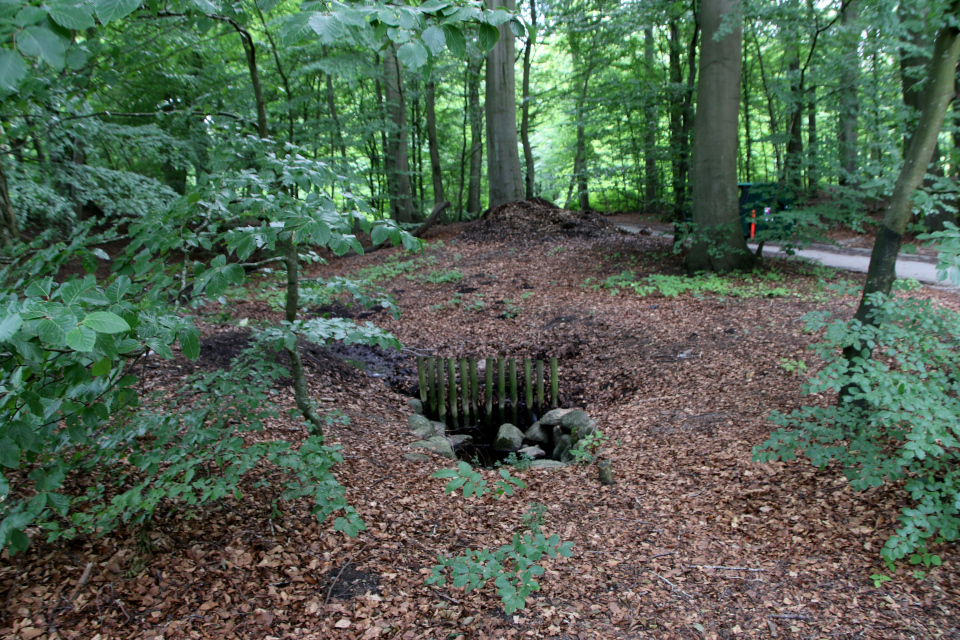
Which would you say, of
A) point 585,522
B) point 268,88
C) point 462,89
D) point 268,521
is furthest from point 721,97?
point 462,89

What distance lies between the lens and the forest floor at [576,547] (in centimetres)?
247

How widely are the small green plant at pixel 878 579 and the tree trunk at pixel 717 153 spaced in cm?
679

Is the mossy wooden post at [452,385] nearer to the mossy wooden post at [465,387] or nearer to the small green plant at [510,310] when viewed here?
the mossy wooden post at [465,387]

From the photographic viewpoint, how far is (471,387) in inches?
254

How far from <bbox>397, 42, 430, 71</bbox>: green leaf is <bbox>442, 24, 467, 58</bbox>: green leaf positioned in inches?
3.4

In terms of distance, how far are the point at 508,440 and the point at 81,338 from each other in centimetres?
513

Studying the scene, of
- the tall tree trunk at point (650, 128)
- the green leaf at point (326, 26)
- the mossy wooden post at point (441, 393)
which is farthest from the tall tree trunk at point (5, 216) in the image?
the tall tree trunk at point (650, 128)

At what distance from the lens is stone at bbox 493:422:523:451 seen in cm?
596

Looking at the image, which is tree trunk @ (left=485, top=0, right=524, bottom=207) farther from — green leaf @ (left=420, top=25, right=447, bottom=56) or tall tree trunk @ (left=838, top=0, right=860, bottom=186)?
green leaf @ (left=420, top=25, right=447, bottom=56)

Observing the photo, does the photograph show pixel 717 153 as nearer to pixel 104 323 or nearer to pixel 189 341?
pixel 189 341

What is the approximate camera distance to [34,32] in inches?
45.0

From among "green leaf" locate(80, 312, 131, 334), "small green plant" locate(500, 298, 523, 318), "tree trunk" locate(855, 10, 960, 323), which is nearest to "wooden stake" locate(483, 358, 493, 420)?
"small green plant" locate(500, 298, 523, 318)

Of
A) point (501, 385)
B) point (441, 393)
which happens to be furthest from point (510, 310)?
point (441, 393)

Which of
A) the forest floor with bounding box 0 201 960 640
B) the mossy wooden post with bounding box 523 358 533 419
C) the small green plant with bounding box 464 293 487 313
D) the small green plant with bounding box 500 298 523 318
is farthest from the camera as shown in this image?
the small green plant with bounding box 464 293 487 313
